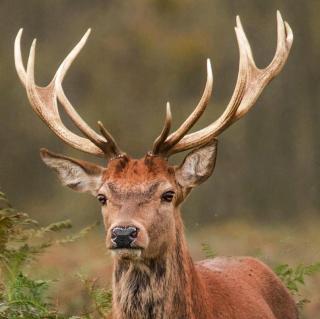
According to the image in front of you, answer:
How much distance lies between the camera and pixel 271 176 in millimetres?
30281

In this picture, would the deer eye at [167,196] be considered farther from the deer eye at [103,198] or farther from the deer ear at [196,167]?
the deer eye at [103,198]

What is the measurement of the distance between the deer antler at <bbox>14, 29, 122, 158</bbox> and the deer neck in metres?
0.85

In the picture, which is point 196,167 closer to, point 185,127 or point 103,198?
point 185,127

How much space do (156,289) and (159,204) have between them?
0.56 metres

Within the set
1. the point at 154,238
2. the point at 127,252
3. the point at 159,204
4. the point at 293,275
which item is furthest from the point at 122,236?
the point at 293,275

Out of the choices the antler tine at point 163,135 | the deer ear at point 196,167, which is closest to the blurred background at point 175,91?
the deer ear at point 196,167

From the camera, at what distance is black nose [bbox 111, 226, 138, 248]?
380 inches

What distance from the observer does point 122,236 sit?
9648 millimetres

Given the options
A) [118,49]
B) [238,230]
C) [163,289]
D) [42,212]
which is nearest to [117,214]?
[163,289]

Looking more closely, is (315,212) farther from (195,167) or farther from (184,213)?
(195,167)

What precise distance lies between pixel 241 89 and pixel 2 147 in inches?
783

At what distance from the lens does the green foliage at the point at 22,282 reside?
34.3 feet

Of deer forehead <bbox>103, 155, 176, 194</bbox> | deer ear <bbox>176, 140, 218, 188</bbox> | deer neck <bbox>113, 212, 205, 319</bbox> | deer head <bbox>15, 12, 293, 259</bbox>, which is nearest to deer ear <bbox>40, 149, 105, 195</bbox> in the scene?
deer head <bbox>15, 12, 293, 259</bbox>

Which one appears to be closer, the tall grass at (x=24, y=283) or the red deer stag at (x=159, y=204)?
the red deer stag at (x=159, y=204)
